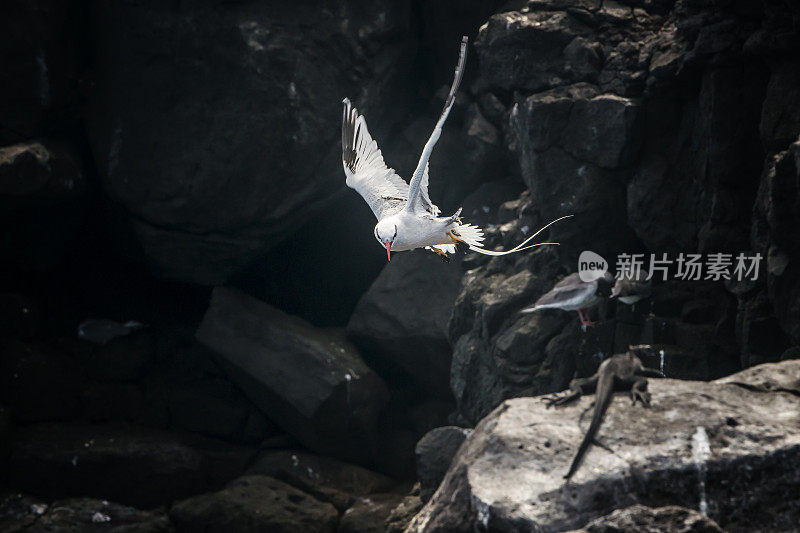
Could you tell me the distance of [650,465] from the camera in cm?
427

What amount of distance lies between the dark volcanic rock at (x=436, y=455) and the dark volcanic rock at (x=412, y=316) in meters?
2.08

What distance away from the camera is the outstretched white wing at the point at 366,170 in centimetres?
653

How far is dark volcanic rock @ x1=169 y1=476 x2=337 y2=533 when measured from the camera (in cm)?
793

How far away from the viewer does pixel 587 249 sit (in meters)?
7.66

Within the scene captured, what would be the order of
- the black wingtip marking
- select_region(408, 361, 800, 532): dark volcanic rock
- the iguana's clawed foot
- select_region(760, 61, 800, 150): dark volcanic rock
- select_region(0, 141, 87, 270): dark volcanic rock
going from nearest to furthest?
select_region(408, 361, 800, 532): dark volcanic rock < the iguana's clawed foot < select_region(760, 61, 800, 150): dark volcanic rock < the black wingtip marking < select_region(0, 141, 87, 270): dark volcanic rock

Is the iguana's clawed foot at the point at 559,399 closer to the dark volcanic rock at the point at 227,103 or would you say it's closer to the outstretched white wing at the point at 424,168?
the outstretched white wing at the point at 424,168

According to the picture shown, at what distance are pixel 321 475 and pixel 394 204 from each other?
14.0ft

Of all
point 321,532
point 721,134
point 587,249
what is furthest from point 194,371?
point 721,134

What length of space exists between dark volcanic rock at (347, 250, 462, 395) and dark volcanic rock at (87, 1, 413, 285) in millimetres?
1550

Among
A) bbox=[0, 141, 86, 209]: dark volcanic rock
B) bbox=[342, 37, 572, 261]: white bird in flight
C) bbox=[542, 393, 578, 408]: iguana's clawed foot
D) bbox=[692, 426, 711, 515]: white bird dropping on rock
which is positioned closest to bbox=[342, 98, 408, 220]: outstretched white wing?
bbox=[342, 37, 572, 261]: white bird in flight

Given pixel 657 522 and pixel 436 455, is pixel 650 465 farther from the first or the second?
pixel 436 455

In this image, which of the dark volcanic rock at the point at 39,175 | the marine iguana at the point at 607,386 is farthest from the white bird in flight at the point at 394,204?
the dark volcanic rock at the point at 39,175

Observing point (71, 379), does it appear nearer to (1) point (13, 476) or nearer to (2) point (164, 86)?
(1) point (13, 476)

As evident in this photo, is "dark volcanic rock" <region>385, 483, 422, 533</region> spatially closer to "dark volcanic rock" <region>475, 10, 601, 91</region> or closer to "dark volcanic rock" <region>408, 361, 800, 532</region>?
"dark volcanic rock" <region>408, 361, 800, 532</region>
